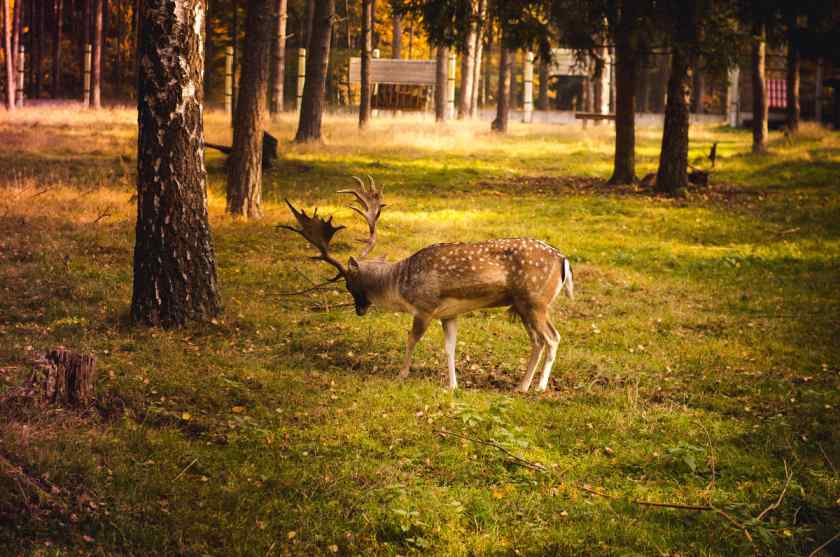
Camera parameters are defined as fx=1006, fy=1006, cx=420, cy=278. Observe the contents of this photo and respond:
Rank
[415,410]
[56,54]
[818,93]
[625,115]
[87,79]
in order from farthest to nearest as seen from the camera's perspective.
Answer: [56,54] → [818,93] → [87,79] → [625,115] → [415,410]

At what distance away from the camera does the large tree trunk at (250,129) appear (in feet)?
55.5

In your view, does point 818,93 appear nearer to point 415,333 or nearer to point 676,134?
point 676,134

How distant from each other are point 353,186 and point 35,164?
709cm

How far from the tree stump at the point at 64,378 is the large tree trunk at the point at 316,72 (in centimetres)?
2281

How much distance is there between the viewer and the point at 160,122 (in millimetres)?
10242

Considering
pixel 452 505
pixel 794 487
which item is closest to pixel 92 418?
pixel 452 505

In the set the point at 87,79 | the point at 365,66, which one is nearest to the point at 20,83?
the point at 87,79

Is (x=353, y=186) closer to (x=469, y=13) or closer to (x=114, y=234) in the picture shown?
(x=469, y=13)

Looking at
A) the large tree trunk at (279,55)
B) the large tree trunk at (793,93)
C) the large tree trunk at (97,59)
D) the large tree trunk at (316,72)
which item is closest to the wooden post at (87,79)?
the large tree trunk at (97,59)

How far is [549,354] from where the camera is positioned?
32.1 feet

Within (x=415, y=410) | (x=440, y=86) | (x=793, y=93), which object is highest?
(x=440, y=86)

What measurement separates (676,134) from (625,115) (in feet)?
7.12

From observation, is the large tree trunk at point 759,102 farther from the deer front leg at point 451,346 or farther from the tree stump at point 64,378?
the tree stump at point 64,378

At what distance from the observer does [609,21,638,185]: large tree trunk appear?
83.1ft
